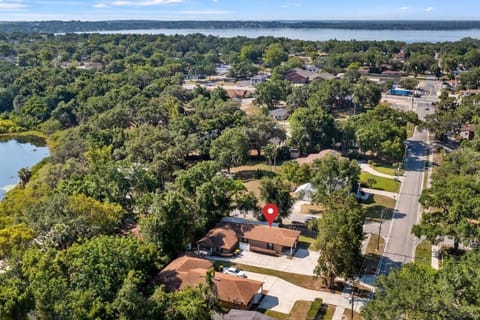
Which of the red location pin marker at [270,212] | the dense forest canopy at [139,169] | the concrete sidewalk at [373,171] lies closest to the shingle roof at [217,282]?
the dense forest canopy at [139,169]

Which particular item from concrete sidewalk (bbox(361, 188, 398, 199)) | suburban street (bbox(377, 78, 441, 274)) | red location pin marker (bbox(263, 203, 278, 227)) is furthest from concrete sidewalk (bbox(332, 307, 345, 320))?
concrete sidewalk (bbox(361, 188, 398, 199))

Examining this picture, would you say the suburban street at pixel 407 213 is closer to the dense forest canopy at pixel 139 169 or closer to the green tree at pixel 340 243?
the dense forest canopy at pixel 139 169

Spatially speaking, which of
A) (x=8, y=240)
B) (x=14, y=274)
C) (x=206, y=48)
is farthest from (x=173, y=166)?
(x=206, y=48)

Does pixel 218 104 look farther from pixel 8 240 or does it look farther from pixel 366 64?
pixel 366 64

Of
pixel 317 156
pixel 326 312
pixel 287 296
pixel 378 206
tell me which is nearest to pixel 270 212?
pixel 287 296

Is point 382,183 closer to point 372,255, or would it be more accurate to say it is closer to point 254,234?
point 372,255
